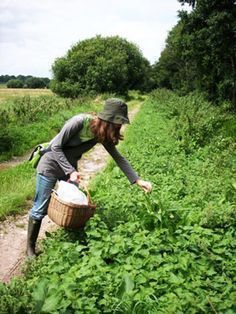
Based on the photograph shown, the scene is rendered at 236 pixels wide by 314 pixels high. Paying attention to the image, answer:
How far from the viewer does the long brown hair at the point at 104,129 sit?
4648mm

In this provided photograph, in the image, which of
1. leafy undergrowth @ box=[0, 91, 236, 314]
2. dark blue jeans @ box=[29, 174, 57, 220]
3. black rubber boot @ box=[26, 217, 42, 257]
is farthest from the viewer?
black rubber boot @ box=[26, 217, 42, 257]

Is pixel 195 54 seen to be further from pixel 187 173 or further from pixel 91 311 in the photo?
pixel 91 311

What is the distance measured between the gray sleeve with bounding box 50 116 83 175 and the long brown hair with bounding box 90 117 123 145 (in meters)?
0.18

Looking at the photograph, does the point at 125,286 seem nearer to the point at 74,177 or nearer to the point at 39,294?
the point at 39,294

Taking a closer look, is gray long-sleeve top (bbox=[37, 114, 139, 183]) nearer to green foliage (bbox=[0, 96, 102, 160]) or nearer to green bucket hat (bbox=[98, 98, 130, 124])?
green bucket hat (bbox=[98, 98, 130, 124])

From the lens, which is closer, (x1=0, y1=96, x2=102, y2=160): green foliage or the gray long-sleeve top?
the gray long-sleeve top

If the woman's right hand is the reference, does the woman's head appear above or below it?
above

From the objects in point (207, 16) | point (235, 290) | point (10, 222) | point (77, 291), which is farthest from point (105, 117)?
point (207, 16)

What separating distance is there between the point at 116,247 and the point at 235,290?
1288 millimetres

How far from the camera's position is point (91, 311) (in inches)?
131

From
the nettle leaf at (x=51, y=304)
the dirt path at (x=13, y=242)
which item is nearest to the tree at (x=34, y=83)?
the dirt path at (x=13, y=242)

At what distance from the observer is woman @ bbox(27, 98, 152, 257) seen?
462 centimetres

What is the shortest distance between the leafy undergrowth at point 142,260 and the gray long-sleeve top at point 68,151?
0.73 m

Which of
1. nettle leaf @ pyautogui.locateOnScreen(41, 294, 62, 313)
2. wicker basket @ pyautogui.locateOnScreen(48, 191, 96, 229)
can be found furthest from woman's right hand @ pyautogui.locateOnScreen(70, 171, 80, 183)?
nettle leaf @ pyautogui.locateOnScreen(41, 294, 62, 313)
